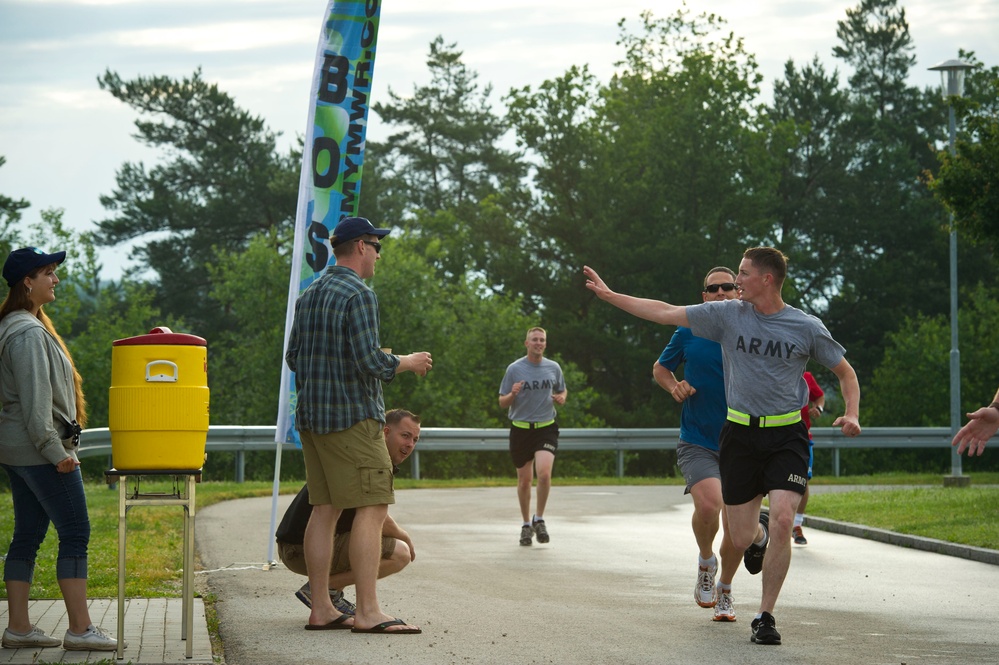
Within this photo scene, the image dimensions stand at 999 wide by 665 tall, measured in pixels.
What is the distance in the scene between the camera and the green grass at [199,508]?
10.1 m

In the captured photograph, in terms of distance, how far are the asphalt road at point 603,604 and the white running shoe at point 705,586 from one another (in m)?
0.09

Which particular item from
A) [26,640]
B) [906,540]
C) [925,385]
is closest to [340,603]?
[26,640]

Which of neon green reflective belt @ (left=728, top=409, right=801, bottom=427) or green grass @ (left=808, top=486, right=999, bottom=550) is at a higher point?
A: neon green reflective belt @ (left=728, top=409, right=801, bottom=427)

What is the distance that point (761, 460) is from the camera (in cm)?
812

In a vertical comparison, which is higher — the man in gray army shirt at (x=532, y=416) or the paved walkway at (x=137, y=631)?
the man in gray army shirt at (x=532, y=416)

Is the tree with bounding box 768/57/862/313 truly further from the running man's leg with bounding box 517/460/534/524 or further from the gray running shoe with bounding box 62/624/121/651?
the gray running shoe with bounding box 62/624/121/651

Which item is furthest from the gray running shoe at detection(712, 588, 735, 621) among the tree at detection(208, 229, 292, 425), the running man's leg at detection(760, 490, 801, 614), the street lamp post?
the tree at detection(208, 229, 292, 425)

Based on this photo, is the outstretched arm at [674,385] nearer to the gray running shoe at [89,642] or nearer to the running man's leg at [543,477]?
the gray running shoe at [89,642]

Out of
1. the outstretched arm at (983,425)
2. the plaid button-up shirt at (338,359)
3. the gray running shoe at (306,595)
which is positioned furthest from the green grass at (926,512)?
the outstretched arm at (983,425)

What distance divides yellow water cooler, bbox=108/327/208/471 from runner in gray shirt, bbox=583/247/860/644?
2340mm

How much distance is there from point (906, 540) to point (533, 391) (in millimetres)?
4081

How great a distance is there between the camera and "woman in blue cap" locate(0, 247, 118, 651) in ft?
23.0

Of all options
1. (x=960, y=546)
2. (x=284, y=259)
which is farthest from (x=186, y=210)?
(x=960, y=546)

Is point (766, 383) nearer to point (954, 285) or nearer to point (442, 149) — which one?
point (954, 285)
